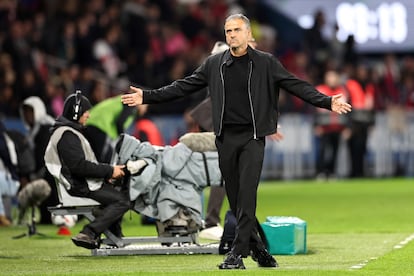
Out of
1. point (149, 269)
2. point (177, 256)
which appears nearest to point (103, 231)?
point (177, 256)

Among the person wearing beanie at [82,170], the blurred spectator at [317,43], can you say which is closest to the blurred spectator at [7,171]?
the person wearing beanie at [82,170]

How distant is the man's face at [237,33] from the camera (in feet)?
44.3

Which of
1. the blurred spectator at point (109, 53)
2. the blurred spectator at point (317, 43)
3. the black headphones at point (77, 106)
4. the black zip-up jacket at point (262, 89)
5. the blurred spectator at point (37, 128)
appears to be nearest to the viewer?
the black zip-up jacket at point (262, 89)

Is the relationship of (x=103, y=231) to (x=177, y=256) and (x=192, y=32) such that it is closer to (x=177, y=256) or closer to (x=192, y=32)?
(x=177, y=256)

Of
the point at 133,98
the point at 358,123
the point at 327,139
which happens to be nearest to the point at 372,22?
the point at 358,123

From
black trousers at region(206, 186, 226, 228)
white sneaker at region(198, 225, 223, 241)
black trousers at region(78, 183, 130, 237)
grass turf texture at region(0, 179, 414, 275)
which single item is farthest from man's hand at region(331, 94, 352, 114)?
black trousers at region(206, 186, 226, 228)

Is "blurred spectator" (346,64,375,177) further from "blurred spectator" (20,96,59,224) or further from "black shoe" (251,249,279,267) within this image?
"black shoe" (251,249,279,267)

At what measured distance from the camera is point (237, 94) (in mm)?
13680

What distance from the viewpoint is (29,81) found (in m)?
29.6

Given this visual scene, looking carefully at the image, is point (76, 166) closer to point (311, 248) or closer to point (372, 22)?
point (311, 248)

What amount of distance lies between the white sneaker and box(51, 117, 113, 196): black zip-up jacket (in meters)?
2.21

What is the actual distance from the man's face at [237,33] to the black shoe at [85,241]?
10.6 ft

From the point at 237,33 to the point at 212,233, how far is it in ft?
15.5

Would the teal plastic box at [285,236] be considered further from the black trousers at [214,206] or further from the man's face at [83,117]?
the man's face at [83,117]
